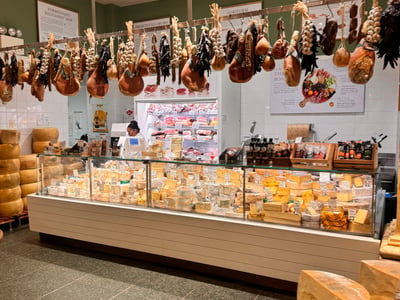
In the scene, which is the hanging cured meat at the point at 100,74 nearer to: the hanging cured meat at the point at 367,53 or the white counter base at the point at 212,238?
the white counter base at the point at 212,238

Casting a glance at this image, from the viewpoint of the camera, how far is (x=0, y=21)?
19.2 ft

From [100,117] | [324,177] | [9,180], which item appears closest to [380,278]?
[324,177]

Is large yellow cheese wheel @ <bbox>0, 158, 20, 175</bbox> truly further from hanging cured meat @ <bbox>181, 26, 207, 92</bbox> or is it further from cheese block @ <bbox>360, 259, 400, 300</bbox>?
cheese block @ <bbox>360, 259, 400, 300</bbox>

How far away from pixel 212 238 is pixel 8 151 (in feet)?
11.5

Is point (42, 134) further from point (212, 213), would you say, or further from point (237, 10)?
point (237, 10)

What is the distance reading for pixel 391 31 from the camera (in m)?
2.37

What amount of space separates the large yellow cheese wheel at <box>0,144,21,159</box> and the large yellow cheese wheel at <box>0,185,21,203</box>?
1.58ft

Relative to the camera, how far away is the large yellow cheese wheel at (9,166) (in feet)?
17.3

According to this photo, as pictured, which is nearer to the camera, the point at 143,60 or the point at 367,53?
the point at 367,53

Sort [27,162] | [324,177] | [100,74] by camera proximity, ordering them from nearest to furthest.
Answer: [324,177] → [100,74] → [27,162]

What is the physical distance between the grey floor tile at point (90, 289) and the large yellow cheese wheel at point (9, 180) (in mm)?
2461

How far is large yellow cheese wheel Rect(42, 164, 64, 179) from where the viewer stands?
464 cm

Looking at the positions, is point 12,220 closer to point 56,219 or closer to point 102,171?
point 56,219

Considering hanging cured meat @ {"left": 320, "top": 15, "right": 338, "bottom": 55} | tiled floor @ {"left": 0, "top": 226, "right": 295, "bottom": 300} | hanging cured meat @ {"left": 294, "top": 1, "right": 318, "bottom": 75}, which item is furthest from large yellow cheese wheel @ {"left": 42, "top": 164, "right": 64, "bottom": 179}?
hanging cured meat @ {"left": 320, "top": 15, "right": 338, "bottom": 55}
